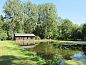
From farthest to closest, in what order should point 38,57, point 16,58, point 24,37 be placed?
point 24,37 → point 38,57 → point 16,58

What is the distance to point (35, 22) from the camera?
112 metres

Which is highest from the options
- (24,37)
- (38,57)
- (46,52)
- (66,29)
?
(66,29)

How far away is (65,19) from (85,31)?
28790 millimetres

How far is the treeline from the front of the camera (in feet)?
334

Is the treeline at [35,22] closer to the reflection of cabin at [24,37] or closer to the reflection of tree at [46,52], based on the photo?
the reflection of cabin at [24,37]

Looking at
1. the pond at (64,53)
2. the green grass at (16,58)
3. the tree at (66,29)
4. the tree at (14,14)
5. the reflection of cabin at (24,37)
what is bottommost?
the pond at (64,53)

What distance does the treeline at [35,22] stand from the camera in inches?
4006

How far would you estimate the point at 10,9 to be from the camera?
331 ft

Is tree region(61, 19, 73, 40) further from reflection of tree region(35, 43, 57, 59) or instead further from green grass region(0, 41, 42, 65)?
green grass region(0, 41, 42, 65)

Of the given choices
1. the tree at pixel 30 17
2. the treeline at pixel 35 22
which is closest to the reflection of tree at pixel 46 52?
the treeline at pixel 35 22

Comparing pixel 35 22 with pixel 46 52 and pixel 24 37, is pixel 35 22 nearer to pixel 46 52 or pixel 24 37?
pixel 24 37

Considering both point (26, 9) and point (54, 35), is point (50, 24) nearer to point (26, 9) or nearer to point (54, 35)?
point (54, 35)

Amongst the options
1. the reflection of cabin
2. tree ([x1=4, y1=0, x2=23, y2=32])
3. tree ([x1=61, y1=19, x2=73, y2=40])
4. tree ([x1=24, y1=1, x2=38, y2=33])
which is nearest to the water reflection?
the reflection of cabin

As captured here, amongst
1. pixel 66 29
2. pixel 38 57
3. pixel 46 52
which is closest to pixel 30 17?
pixel 66 29
